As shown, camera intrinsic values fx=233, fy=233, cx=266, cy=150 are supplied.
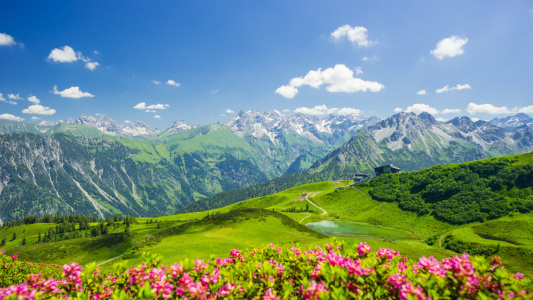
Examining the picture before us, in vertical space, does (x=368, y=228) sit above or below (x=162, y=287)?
below

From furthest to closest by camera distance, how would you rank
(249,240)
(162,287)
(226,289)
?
(249,240)
(226,289)
(162,287)

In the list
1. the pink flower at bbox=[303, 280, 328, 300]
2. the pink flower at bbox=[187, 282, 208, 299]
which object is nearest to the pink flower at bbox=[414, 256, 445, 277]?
the pink flower at bbox=[303, 280, 328, 300]

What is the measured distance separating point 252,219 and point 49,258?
6562cm

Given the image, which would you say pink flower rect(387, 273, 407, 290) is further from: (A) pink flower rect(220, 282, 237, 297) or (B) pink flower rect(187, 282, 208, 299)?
(B) pink flower rect(187, 282, 208, 299)

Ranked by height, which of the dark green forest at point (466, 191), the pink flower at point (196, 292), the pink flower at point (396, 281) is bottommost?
the dark green forest at point (466, 191)

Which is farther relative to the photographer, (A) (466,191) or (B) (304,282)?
(A) (466,191)

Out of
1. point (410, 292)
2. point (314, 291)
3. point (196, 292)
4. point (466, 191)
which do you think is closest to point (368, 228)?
point (466, 191)

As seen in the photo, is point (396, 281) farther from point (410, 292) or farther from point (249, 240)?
point (249, 240)

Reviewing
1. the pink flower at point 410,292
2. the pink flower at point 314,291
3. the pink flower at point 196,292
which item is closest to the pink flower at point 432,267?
the pink flower at point 410,292

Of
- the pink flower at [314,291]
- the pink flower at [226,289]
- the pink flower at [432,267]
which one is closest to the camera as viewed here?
the pink flower at [314,291]

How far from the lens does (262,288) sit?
8812mm

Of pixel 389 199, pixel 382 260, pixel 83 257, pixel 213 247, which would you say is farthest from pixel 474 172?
pixel 83 257

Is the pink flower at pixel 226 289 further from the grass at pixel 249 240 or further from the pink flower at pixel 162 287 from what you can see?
the grass at pixel 249 240

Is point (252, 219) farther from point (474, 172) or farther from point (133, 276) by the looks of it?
point (474, 172)
